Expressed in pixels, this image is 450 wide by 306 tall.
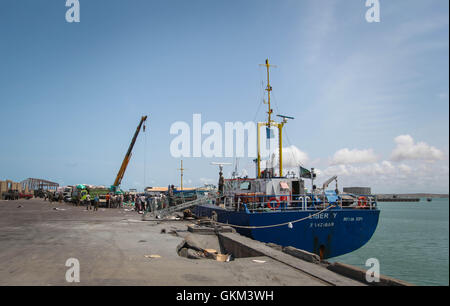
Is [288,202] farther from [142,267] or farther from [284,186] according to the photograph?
[142,267]

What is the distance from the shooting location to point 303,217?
15.5 m

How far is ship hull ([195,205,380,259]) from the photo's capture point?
49.2 feet

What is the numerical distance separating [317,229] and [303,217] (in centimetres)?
96

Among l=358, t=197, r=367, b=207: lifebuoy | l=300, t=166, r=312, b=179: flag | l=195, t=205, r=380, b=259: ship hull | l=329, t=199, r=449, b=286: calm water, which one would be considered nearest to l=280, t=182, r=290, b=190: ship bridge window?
l=300, t=166, r=312, b=179: flag

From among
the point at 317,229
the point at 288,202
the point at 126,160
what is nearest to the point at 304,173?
the point at 288,202

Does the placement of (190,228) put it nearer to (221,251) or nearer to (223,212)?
(221,251)

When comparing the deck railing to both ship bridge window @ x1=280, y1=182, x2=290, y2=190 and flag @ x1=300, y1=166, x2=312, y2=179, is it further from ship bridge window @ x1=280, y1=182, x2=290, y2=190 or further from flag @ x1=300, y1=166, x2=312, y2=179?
flag @ x1=300, y1=166, x2=312, y2=179

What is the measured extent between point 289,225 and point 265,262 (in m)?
6.70

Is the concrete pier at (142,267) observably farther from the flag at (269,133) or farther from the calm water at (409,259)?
the calm water at (409,259)

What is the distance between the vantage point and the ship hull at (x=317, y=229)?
15000mm

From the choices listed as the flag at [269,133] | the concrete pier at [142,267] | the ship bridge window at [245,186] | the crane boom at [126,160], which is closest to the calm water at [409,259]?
the ship bridge window at [245,186]

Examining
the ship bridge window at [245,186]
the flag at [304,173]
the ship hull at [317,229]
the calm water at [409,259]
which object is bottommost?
the calm water at [409,259]
